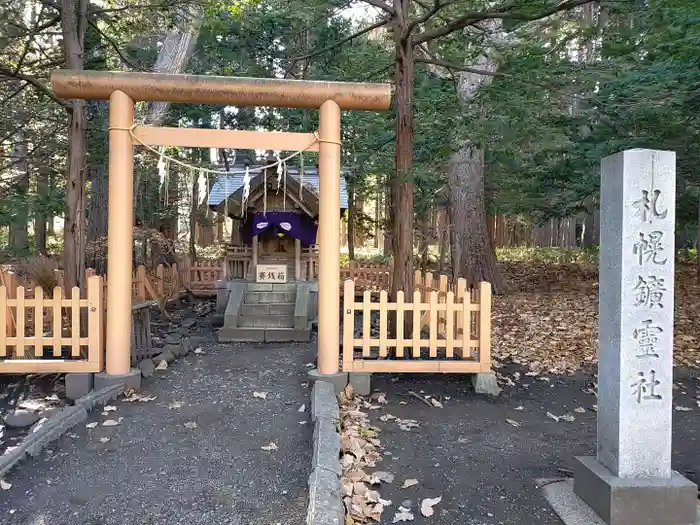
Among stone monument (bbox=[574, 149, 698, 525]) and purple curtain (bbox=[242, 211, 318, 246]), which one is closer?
stone monument (bbox=[574, 149, 698, 525])

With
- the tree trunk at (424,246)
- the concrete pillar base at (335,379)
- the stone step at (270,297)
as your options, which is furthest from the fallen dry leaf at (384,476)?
the tree trunk at (424,246)

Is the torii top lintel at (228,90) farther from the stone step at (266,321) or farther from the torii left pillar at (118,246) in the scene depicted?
the stone step at (266,321)

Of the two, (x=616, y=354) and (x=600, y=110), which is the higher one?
(x=600, y=110)

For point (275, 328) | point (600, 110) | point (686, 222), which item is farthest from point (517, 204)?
point (275, 328)

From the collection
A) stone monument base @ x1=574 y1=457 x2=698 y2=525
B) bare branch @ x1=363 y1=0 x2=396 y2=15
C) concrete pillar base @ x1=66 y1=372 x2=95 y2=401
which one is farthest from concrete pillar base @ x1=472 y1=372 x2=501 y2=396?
bare branch @ x1=363 y1=0 x2=396 y2=15

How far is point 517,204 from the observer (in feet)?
49.1

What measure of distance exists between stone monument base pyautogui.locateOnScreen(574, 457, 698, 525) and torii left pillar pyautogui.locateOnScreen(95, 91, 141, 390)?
5.07 meters

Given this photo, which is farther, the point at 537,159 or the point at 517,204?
the point at 517,204

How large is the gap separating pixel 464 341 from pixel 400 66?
3995 mm

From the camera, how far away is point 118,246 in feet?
20.6

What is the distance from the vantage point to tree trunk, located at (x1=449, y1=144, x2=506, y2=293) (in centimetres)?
1315

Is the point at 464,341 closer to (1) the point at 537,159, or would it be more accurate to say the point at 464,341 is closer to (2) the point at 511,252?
(1) the point at 537,159

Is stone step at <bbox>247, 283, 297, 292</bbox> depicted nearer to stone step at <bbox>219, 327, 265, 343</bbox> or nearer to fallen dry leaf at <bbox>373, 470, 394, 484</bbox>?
stone step at <bbox>219, 327, 265, 343</bbox>

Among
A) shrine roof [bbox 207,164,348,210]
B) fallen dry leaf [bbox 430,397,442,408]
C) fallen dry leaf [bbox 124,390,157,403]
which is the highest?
shrine roof [bbox 207,164,348,210]
